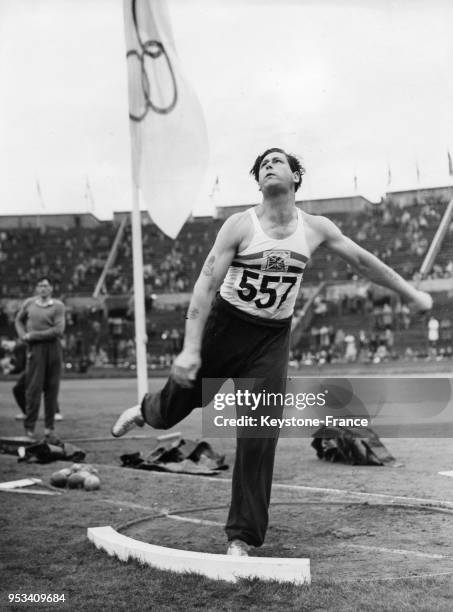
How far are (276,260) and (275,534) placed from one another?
1.58 meters

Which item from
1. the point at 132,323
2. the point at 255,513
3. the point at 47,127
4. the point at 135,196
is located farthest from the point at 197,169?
the point at 132,323

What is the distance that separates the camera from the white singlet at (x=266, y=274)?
3703mm

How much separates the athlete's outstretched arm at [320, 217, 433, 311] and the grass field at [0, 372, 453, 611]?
47.7 inches

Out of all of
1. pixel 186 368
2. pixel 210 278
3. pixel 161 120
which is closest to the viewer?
pixel 186 368

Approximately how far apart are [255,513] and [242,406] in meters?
0.50

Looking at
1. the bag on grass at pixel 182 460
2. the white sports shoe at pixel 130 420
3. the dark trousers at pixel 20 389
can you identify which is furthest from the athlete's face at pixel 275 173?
the dark trousers at pixel 20 389

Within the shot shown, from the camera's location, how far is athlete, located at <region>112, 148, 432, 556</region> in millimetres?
3697

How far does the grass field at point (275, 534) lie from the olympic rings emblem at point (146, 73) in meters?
3.31

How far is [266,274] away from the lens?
375 centimetres

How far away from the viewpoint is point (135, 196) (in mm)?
8039

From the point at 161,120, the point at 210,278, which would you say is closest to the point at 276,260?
the point at 210,278

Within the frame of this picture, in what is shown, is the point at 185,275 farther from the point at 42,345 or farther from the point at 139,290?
the point at 139,290

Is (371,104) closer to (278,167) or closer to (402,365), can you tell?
(278,167)

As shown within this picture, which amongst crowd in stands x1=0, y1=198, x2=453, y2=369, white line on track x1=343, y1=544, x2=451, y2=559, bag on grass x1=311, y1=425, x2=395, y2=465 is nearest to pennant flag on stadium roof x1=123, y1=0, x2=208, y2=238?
bag on grass x1=311, y1=425, x2=395, y2=465
